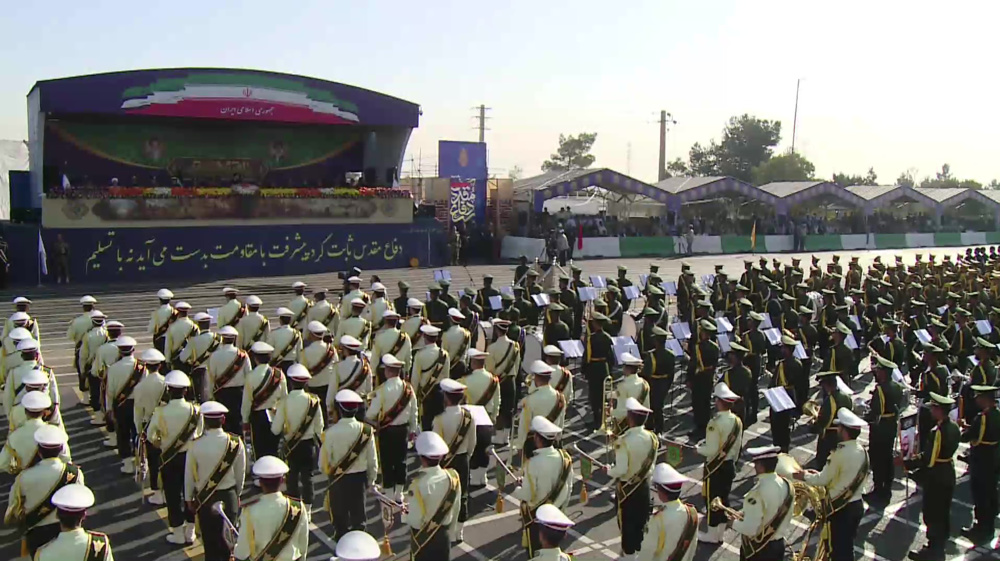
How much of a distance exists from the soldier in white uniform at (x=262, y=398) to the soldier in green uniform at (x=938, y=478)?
19.9 ft

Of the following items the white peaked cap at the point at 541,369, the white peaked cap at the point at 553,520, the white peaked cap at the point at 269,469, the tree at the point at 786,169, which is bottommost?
the white peaked cap at the point at 553,520

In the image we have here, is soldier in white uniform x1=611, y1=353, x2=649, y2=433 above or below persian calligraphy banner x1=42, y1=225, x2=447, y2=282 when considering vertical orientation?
below

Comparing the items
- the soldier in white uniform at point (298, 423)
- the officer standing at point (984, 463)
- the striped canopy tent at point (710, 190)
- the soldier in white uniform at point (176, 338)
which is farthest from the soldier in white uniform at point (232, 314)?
the striped canopy tent at point (710, 190)

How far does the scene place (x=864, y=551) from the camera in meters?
8.02

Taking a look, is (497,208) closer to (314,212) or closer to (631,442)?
(314,212)

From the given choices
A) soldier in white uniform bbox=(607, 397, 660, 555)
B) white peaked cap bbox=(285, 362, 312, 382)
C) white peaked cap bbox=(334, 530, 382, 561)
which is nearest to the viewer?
white peaked cap bbox=(334, 530, 382, 561)

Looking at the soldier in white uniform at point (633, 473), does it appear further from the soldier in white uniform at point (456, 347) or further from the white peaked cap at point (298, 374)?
the soldier in white uniform at point (456, 347)

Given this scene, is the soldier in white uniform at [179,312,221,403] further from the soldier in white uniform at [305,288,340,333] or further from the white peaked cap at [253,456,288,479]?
the white peaked cap at [253,456,288,479]

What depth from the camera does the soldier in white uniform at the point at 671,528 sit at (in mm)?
5586

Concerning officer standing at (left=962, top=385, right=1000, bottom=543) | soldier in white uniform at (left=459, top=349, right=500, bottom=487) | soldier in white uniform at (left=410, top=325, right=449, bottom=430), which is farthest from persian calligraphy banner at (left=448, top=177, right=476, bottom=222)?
officer standing at (left=962, top=385, right=1000, bottom=543)

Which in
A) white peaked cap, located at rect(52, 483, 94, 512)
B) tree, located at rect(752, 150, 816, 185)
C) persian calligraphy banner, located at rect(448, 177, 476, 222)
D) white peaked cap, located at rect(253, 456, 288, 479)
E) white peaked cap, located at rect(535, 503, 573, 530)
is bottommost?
white peaked cap, located at rect(535, 503, 573, 530)

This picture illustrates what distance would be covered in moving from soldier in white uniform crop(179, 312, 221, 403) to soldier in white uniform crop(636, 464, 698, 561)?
638cm

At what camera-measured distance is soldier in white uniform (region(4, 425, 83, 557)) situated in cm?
600

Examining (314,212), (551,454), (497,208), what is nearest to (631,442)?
(551,454)
